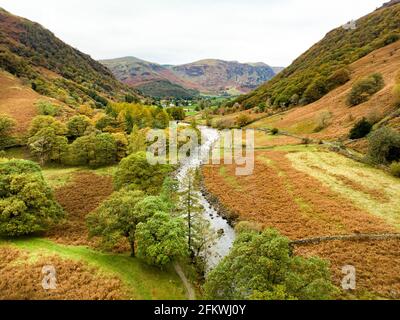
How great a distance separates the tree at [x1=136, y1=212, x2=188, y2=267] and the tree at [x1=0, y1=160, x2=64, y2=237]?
1510 centimetres

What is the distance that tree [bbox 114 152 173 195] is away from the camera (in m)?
48.6

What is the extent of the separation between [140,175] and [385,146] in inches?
1811

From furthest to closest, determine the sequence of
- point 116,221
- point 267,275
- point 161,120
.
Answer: point 161,120 → point 116,221 → point 267,275

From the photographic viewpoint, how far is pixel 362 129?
71312 mm

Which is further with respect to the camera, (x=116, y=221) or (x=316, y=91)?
(x=316, y=91)

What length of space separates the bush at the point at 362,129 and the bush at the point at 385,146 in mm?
13260

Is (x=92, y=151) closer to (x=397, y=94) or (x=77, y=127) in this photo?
(x=77, y=127)

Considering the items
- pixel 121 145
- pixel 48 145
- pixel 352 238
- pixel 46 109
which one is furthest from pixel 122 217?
pixel 46 109

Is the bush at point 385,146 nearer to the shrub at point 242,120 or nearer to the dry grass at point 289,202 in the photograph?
the dry grass at point 289,202

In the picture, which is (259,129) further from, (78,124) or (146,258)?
(146,258)

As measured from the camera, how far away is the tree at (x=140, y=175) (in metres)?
48.6

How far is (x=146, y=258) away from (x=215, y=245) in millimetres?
10743

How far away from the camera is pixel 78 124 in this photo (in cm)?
8144

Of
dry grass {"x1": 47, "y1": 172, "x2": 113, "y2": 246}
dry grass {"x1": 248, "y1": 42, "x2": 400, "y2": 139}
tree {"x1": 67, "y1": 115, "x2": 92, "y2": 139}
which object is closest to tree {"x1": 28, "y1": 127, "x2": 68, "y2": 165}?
tree {"x1": 67, "y1": 115, "x2": 92, "y2": 139}
